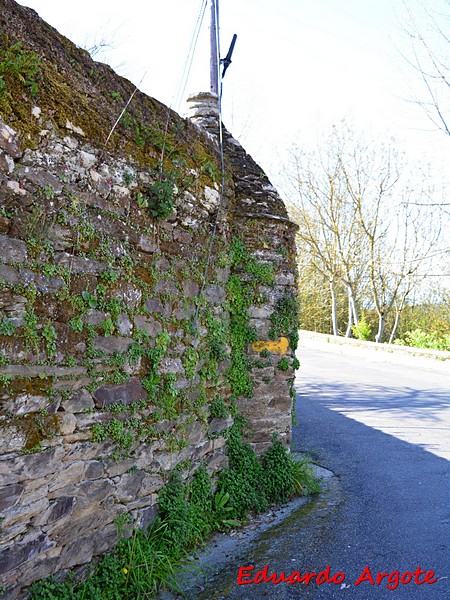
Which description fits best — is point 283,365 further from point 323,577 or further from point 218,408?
point 323,577

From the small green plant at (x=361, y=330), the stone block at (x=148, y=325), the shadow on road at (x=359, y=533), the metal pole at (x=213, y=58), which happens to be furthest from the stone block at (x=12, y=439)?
the small green plant at (x=361, y=330)

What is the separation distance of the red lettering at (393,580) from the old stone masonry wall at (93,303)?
1669 mm

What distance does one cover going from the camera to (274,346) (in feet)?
17.7

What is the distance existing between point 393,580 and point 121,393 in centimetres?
253

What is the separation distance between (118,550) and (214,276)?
92.9 inches

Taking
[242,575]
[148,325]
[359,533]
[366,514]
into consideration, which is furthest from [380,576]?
[148,325]

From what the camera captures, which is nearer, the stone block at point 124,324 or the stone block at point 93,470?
the stone block at point 93,470

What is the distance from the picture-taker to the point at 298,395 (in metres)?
10.9

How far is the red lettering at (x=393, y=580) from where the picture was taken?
378 cm

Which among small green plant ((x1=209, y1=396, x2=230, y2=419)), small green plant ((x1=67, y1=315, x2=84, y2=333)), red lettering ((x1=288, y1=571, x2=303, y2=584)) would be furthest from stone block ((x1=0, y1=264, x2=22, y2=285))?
red lettering ((x1=288, y1=571, x2=303, y2=584))

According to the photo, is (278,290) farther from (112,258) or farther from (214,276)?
(112,258)

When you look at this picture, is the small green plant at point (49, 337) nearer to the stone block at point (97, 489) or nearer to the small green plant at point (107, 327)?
the small green plant at point (107, 327)

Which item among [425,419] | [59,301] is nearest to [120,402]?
[59,301]

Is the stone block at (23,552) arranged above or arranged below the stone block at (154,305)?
below
